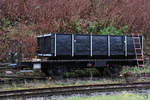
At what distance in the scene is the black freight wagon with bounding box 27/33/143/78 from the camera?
13.2 metres

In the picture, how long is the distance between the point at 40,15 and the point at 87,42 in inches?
311

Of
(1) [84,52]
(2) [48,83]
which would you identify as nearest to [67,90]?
(2) [48,83]

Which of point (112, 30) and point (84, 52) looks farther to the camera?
point (112, 30)

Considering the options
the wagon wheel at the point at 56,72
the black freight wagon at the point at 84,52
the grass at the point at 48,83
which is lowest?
the grass at the point at 48,83

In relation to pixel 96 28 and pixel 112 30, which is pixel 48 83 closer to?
pixel 112 30

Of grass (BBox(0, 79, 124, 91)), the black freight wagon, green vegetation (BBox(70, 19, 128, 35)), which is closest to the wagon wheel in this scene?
the black freight wagon

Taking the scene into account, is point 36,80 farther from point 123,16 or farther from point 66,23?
point 123,16

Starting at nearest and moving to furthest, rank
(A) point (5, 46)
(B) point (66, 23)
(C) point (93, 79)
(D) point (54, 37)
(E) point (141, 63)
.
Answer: (D) point (54, 37), (C) point (93, 79), (E) point (141, 63), (A) point (5, 46), (B) point (66, 23)

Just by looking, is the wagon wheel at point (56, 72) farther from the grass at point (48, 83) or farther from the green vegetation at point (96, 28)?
the green vegetation at point (96, 28)

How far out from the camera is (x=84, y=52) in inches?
539

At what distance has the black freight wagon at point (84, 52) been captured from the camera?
1320cm

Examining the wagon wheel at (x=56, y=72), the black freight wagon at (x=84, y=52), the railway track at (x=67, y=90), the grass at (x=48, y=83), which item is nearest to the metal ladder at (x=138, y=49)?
the black freight wagon at (x=84, y=52)

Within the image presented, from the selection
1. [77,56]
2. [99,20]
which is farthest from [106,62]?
[99,20]

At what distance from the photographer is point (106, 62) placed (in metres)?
14.2
